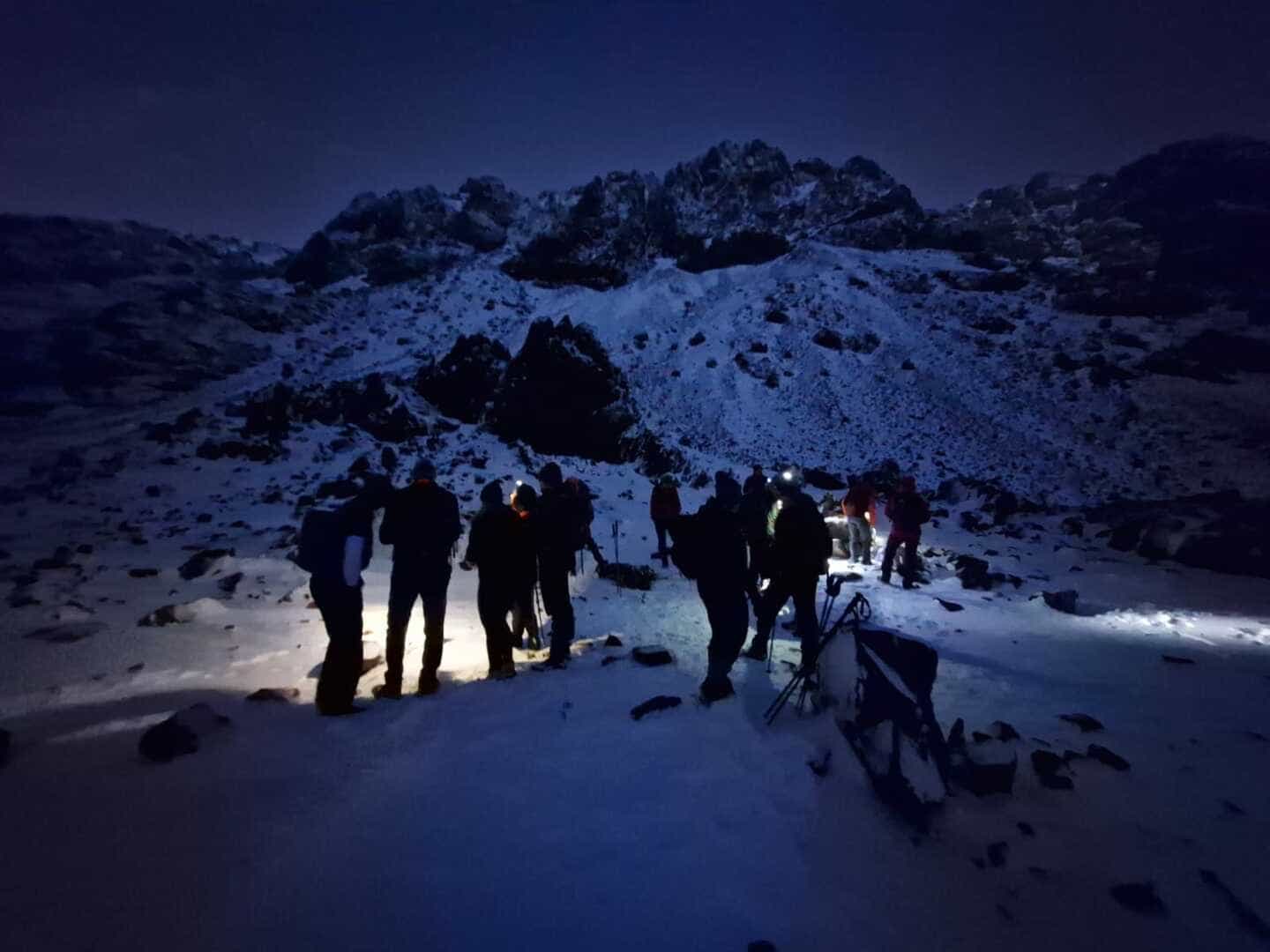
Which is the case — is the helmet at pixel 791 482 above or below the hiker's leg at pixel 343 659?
above

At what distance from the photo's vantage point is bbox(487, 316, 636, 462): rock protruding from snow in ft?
70.7

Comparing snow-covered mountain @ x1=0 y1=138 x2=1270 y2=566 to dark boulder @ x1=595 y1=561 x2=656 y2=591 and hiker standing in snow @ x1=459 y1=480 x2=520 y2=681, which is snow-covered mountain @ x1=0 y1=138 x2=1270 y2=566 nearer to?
dark boulder @ x1=595 y1=561 x2=656 y2=591

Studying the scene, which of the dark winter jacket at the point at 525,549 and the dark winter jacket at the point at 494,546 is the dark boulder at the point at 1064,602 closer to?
the dark winter jacket at the point at 525,549

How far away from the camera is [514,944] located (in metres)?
2.34

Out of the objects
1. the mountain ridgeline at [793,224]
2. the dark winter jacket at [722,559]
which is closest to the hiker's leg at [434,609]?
the dark winter jacket at [722,559]

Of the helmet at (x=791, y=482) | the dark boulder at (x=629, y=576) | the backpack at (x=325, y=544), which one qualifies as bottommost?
the dark boulder at (x=629, y=576)

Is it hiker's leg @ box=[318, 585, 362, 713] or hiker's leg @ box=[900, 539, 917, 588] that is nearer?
hiker's leg @ box=[318, 585, 362, 713]

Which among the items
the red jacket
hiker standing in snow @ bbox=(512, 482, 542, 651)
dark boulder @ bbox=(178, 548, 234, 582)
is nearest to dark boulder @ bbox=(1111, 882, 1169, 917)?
hiker standing in snow @ bbox=(512, 482, 542, 651)

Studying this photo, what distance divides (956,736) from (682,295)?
39.1m

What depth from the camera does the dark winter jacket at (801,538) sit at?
5.89m

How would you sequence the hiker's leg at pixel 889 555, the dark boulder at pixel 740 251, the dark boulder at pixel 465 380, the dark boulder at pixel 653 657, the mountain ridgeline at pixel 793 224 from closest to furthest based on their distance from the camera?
the dark boulder at pixel 653 657 → the hiker's leg at pixel 889 555 → the dark boulder at pixel 465 380 → the mountain ridgeline at pixel 793 224 → the dark boulder at pixel 740 251

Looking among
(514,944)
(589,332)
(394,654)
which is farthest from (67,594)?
(589,332)

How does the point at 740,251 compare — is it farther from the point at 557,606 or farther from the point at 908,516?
the point at 557,606

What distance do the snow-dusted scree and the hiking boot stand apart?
0.15 meters
